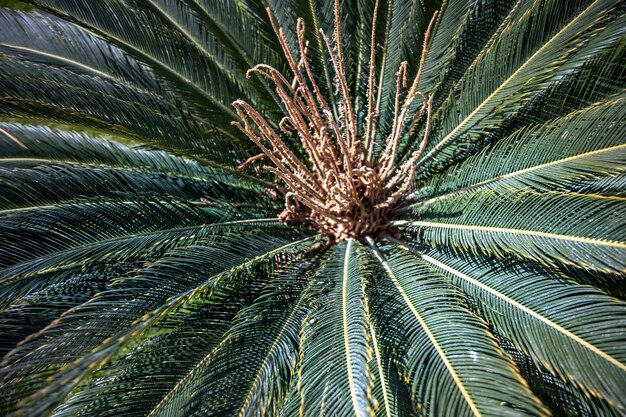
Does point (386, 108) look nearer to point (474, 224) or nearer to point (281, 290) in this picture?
point (474, 224)

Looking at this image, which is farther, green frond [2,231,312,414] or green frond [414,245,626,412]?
green frond [414,245,626,412]

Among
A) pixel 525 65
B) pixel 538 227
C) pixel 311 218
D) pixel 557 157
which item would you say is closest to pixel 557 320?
pixel 538 227

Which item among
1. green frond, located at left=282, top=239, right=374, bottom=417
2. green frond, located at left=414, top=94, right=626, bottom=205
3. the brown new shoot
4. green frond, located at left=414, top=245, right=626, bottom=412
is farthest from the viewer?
the brown new shoot

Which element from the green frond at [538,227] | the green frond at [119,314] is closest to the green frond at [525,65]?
the green frond at [538,227]

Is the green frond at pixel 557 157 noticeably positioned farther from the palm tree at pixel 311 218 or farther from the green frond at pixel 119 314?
the green frond at pixel 119 314

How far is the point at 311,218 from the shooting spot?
3.22 meters

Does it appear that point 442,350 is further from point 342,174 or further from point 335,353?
point 342,174

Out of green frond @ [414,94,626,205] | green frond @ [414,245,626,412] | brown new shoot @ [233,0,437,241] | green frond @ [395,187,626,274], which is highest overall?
brown new shoot @ [233,0,437,241]

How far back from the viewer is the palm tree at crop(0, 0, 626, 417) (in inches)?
72.6

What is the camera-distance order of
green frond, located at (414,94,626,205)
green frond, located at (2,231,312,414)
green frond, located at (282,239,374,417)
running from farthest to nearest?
green frond, located at (414,94,626,205) < green frond, located at (282,239,374,417) < green frond, located at (2,231,312,414)

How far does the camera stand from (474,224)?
2459 mm

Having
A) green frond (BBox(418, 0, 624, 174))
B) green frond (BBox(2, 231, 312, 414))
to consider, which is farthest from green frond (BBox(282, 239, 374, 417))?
green frond (BBox(418, 0, 624, 174))

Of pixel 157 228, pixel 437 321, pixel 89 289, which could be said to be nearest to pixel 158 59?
pixel 157 228

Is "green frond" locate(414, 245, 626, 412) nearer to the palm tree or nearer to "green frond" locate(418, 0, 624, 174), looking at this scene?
the palm tree
